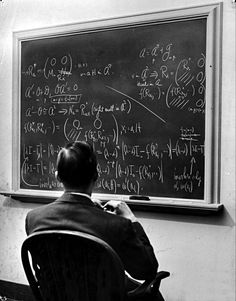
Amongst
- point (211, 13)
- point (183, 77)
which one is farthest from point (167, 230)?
point (211, 13)

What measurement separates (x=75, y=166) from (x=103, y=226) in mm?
291

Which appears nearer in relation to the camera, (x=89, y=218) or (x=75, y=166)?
(x=89, y=218)

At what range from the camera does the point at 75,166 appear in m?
1.90

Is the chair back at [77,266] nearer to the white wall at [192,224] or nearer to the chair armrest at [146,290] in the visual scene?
the chair armrest at [146,290]

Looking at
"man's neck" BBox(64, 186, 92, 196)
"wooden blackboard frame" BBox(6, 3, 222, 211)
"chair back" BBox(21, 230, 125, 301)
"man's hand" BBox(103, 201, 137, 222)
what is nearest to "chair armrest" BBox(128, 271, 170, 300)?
"chair back" BBox(21, 230, 125, 301)

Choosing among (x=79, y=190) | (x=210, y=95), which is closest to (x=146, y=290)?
(x=79, y=190)

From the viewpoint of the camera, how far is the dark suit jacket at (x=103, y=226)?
1.78m

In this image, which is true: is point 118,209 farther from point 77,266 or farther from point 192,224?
point 192,224

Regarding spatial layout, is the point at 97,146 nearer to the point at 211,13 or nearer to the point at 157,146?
the point at 157,146

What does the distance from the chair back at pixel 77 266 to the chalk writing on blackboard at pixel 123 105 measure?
3.94ft

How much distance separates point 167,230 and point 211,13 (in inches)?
54.1

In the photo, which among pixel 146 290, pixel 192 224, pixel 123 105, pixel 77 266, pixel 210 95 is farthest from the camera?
pixel 123 105

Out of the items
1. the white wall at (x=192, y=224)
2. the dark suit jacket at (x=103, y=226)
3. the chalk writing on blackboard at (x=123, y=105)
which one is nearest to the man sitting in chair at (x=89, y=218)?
the dark suit jacket at (x=103, y=226)

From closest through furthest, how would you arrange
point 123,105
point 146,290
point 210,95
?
point 146,290 → point 210,95 → point 123,105
